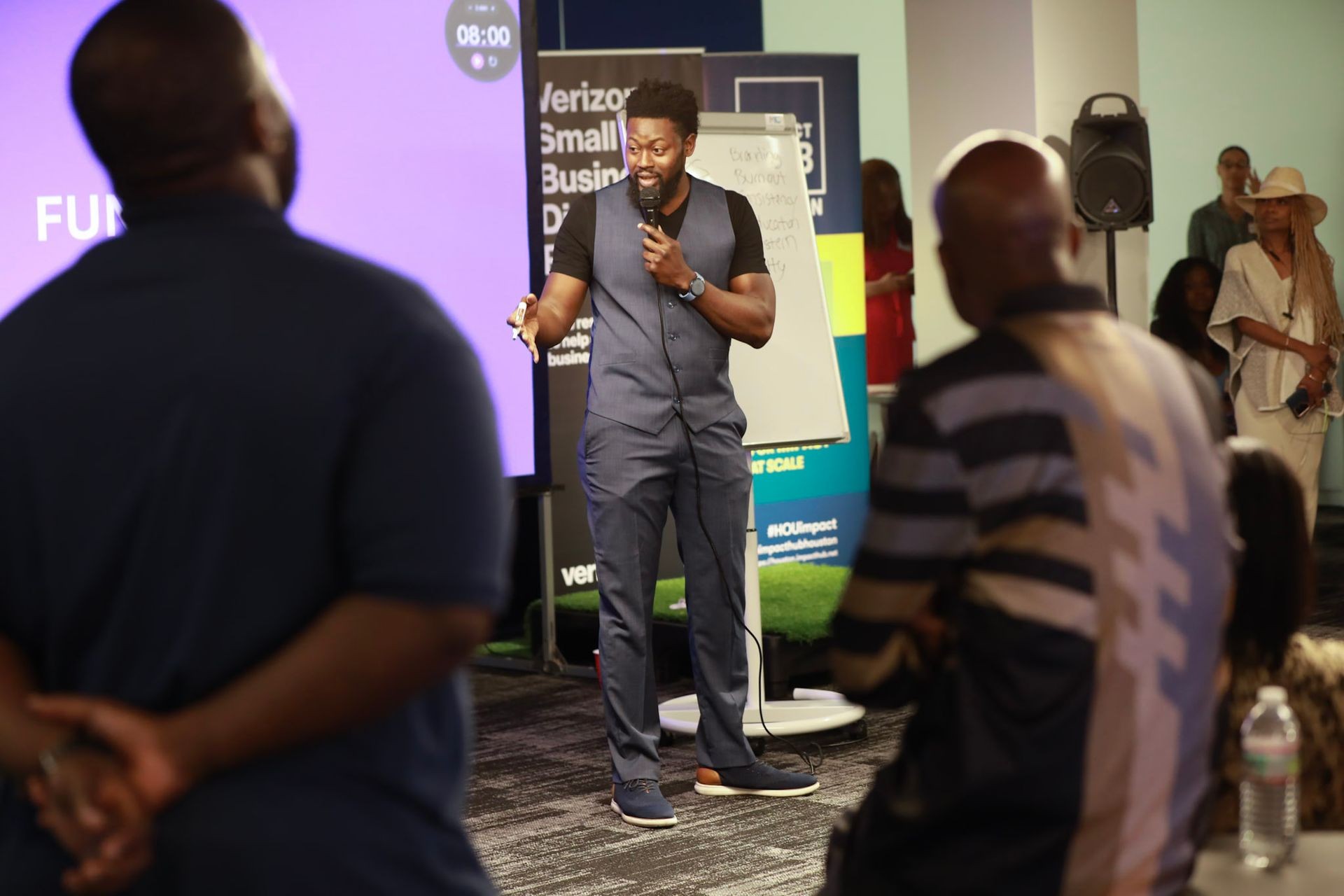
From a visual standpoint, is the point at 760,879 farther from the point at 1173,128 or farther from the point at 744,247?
the point at 1173,128

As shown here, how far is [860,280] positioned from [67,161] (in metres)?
3.94

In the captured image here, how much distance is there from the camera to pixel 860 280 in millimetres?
7027

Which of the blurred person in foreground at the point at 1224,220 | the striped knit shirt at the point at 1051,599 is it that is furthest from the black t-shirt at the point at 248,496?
the blurred person in foreground at the point at 1224,220

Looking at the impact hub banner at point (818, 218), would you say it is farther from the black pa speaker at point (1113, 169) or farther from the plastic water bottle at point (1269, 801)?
the plastic water bottle at point (1269, 801)

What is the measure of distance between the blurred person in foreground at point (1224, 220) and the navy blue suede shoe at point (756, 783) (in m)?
5.77

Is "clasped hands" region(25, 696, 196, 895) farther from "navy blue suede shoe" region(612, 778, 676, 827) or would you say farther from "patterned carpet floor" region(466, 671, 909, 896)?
"navy blue suede shoe" region(612, 778, 676, 827)

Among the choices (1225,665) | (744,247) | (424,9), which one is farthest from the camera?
(424,9)

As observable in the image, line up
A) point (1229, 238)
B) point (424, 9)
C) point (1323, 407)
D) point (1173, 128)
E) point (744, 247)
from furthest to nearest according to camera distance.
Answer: point (1173, 128)
point (1229, 238)
point (1323, 407)
point (424, 9)
point (744, 247)

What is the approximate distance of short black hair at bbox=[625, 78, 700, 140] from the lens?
12.5 ft

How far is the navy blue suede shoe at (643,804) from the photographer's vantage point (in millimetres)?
3820

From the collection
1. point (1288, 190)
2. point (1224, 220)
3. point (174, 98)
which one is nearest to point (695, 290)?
point (174, 98)

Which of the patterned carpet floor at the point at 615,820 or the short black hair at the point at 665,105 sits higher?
the short black hair at the point at 665,105

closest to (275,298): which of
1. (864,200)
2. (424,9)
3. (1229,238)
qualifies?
(424,9)

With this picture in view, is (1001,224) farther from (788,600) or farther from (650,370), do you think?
(788,600)
